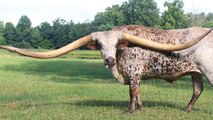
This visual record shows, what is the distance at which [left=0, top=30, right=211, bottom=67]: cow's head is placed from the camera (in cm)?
886

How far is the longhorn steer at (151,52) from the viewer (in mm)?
9227

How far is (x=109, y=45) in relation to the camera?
9023 mm

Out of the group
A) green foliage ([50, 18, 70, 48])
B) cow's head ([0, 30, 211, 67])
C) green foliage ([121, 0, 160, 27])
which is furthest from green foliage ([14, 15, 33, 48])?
cow's head ([0, 30, 211, 67])

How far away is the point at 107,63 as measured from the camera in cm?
870

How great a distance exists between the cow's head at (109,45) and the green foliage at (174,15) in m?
82.2

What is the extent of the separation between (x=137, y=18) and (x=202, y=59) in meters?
103

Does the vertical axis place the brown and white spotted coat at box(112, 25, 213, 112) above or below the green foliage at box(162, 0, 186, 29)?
below

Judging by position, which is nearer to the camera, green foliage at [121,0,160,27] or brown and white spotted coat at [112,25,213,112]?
brown and white spotted coat at [112,25,213,112]

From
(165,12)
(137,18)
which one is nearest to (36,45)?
(137,18)

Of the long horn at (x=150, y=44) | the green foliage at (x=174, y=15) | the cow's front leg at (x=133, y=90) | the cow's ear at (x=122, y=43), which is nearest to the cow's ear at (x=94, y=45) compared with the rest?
the cow's ear at (x=122, y=43)

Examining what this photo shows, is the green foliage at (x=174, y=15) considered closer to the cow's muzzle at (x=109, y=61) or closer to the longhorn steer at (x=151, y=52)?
the longhorn steer at (x=151, y=52)

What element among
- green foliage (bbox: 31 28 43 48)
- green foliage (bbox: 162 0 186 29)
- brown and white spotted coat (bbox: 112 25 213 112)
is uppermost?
green foliage (bbox: 162 0 186 29)

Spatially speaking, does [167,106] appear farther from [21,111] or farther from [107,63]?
[21,111]

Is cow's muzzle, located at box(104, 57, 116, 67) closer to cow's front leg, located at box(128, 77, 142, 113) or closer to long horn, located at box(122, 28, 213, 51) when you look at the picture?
long horn, located at box(122, 28, 213, 51)
